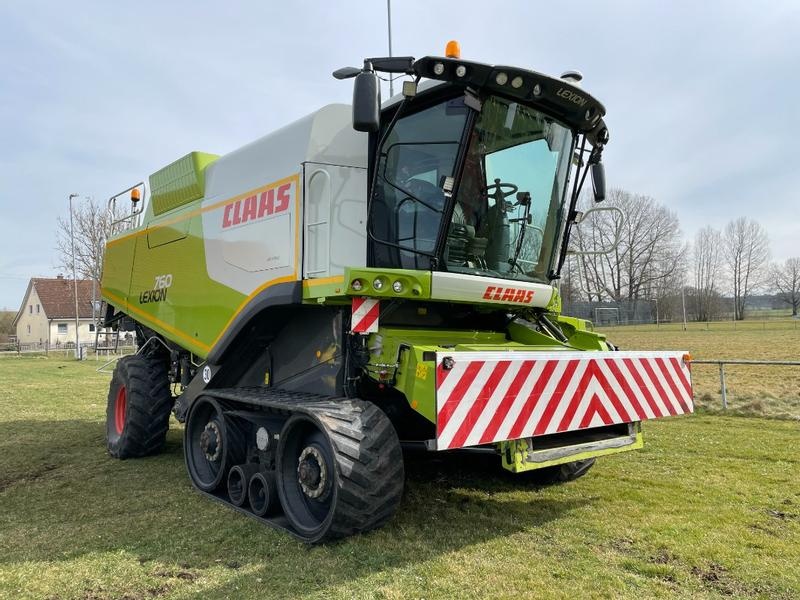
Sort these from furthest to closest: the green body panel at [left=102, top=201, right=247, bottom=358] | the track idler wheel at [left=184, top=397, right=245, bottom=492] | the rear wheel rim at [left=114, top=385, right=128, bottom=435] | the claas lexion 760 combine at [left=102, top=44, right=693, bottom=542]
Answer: the rear wheel rim at [left=114, top=385, right=128, bottom=435]
the green body panel at [left=102, top=201, right=247, bottom=358]
the track idler wheel at [left=184, top=397, right=245, bottom=492]
the claas lexion 760 combine at [left=102, top=44, right=693, bottom=542]

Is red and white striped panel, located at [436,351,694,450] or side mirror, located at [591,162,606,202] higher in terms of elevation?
side mirror, located at [591,162,606,202]

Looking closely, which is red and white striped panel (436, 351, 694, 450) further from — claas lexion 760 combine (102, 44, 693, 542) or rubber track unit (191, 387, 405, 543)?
rubber track unit (191, 387, 405, 543)

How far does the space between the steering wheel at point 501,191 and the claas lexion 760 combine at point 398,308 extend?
0.04 ft

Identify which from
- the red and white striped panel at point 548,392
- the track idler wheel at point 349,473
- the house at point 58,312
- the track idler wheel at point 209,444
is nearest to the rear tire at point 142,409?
the track idler wheel at point 209,444

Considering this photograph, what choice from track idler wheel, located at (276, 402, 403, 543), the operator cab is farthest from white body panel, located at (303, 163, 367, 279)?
track idler wheel, located at (276, 402, 403, 543)

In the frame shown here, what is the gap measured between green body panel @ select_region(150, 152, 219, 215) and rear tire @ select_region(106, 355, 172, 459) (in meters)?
1.82

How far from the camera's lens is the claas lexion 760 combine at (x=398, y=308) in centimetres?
387

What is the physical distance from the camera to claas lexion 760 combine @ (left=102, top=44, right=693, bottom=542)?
12.7 feet

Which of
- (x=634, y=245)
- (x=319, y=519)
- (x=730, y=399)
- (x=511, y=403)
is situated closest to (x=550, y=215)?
(x=511, y=403)

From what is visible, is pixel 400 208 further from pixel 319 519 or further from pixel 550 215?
pixel 319 519

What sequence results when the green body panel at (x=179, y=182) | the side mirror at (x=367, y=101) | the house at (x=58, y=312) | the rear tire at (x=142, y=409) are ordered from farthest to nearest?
1. the house at (x=58, y=312)
2. the rear tire at (x=142, y=409)
3. the green body panel at (x=179, y=182)
4. the side mirror at (x=367, y=101)

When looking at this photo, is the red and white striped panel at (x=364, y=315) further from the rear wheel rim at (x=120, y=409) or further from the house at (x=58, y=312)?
the house at (x=58, y=312)

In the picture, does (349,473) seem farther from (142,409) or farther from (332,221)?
(142,409)

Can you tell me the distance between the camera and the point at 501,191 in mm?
4625
